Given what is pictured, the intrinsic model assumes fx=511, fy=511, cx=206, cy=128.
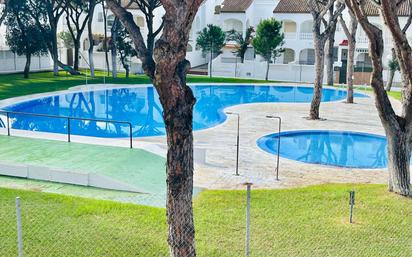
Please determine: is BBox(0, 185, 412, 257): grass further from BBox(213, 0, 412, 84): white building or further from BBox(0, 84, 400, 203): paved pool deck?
BBox(213, 0, 412, 84): white building

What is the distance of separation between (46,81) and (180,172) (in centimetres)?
2921

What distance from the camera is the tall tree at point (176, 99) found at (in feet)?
17.9

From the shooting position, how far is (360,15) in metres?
10.4

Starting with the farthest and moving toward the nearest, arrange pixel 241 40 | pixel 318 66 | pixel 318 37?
pixel 241 40 → pixel 318 66 → pixel 318 37

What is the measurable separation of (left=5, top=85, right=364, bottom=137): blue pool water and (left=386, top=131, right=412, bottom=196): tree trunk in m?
11.0

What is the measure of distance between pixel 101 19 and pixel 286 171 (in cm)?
3926

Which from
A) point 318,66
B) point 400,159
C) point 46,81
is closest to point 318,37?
point 318,66

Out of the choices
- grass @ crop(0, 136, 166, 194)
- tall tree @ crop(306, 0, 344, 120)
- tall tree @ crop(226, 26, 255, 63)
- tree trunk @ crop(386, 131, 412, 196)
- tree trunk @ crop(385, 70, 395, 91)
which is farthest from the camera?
tall tree @ crop(226, 26, 255, 63)

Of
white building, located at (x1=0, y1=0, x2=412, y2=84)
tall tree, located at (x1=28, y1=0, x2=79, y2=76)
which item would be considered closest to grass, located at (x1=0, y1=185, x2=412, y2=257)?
tall tree, located at (x1=28, y1=0, x2=79, y2=76)

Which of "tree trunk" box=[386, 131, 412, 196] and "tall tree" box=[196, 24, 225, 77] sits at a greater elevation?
"tall tree" box=[196, 24, 225, 77]

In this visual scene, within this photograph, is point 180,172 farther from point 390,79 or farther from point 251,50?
point 251,50

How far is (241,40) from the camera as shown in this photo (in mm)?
43562

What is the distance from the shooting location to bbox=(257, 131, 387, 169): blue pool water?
1684 cm

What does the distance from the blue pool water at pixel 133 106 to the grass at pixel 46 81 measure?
178cm
